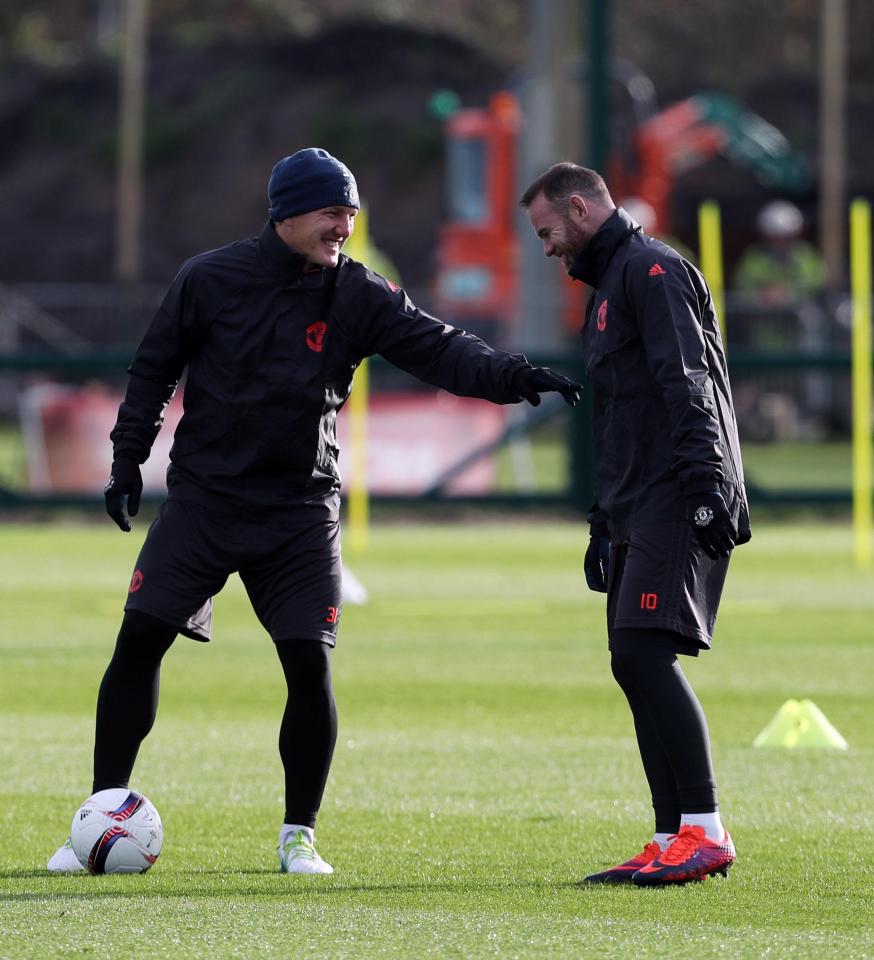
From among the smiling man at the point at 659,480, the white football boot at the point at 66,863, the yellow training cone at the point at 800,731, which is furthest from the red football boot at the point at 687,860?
the yellow training cone at the point at 800,731

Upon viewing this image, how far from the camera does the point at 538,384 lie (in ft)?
19.8

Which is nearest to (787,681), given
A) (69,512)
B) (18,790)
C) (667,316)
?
(18,790)

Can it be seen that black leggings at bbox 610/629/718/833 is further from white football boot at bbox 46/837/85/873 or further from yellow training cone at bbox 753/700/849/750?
yellow training cone at bbox 753/700/849/750

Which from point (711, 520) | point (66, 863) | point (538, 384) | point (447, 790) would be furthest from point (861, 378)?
point (66, 863)

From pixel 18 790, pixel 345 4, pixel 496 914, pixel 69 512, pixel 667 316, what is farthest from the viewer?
pixel 345 4

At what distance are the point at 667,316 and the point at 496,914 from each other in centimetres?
158

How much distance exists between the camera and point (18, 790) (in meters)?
7.23

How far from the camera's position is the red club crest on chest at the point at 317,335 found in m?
6.07

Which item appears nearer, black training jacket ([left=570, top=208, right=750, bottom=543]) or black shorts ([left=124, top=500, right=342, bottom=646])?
black training jacket ([left=570, top=208, right=750, bottom=543])

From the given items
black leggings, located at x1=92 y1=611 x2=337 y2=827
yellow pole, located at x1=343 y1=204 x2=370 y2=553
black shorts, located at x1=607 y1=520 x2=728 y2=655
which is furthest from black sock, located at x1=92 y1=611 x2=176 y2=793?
yellow pole, located at x1=343 y1=204 x2=370 y2=553

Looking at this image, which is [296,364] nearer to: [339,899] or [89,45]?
[339,899]

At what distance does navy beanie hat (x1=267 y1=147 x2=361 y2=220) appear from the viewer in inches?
235

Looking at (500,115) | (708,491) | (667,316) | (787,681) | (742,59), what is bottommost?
(787,681)

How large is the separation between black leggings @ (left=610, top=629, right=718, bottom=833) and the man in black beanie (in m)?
0.74
